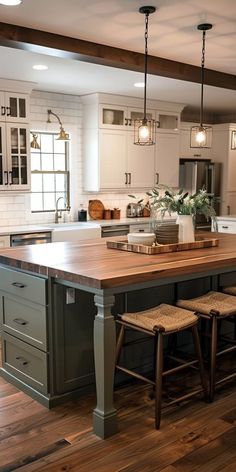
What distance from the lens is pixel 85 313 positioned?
304 centimetres

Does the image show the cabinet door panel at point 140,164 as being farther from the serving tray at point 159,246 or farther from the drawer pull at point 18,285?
the drawer pull at point 18,285

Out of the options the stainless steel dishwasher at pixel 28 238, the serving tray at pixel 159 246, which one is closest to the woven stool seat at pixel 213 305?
the serving tray at pixel 159 246

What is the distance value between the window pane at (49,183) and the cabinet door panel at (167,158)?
5.04 ft

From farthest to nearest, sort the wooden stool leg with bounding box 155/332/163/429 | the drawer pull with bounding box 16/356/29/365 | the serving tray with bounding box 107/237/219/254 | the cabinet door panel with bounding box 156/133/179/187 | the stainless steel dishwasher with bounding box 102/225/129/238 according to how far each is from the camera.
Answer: the cabinet door panel with bounding box 156/133/179/187, the stainless steel dishwasher with bounding box 102/225/129/238, the serving tray with bounding box 107/237/219/254, the drawer pull with bounding box 16/356/29/365, the wooden stool leg with bounding box 155/332/163/429

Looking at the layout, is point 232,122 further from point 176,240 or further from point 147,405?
point 147,405

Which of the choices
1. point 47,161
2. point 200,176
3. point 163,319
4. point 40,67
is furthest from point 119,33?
point 200,176

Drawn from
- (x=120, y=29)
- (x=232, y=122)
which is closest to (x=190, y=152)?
(x=232, y=122)

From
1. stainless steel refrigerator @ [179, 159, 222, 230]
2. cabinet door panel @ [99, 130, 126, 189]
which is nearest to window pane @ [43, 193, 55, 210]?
cabinet door panel @ [99, 130, 126, 189]

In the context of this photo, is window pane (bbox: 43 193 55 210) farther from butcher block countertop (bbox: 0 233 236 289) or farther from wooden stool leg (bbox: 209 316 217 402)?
wooden stool leg (bbox: 209 316 217 402)

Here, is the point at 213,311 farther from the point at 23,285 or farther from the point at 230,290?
the point at 23,285

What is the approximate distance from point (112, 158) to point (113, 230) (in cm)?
97

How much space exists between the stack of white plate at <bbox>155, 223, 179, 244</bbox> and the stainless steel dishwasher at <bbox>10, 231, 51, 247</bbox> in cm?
212

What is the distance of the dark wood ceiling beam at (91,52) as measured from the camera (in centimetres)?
347

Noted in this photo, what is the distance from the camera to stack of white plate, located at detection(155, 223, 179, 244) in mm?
3449
